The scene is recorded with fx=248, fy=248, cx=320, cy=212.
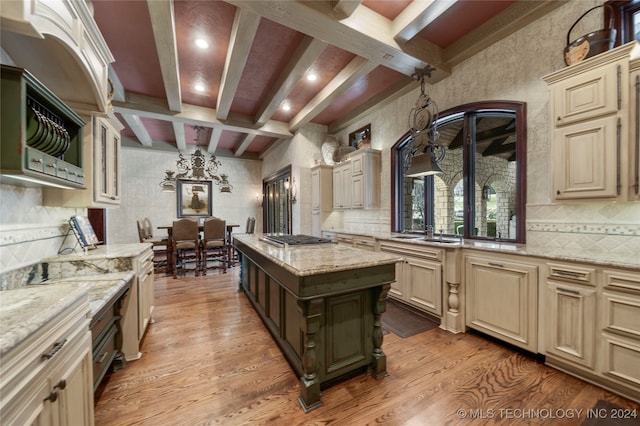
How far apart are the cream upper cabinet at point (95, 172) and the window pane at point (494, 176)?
3.94 meters

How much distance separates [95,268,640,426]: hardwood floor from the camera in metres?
1.54

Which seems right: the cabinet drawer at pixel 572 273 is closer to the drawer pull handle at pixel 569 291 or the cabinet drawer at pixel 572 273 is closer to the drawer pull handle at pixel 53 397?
the drawer pull handle at pixel 569 291

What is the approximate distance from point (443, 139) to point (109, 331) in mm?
4381

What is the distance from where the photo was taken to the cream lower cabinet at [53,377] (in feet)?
2.41

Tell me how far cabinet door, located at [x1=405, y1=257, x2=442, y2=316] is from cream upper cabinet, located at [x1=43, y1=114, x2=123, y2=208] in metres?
3.28

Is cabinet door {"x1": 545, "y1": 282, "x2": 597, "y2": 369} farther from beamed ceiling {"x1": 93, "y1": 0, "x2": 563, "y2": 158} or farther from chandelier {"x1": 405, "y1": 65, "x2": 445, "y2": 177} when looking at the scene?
beamed ceiling {"x1": 93, "y1": 0, "x2": 563, "y2": 158}

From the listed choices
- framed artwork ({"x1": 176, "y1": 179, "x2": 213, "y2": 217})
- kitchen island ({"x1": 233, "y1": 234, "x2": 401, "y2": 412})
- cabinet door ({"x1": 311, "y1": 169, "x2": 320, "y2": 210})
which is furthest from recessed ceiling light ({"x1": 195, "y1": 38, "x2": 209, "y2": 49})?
framed artwork ({"x1": 176, "y1": 179, "x2": 213, "y2": 217})

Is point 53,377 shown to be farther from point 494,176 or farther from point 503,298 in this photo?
point 494,176

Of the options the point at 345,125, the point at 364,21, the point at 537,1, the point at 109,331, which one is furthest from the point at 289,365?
the point at 345,125

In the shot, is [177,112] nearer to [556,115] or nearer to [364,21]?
[364,21]

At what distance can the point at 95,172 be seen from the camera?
2.14 meters

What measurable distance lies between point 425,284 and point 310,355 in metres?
1.78

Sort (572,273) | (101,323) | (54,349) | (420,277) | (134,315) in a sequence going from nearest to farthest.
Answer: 1. (54,349)
2. (101,323)
3. (572,273)
4. (134,315)
5. (420,277)

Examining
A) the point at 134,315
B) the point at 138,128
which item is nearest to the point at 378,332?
the point at 134,315
